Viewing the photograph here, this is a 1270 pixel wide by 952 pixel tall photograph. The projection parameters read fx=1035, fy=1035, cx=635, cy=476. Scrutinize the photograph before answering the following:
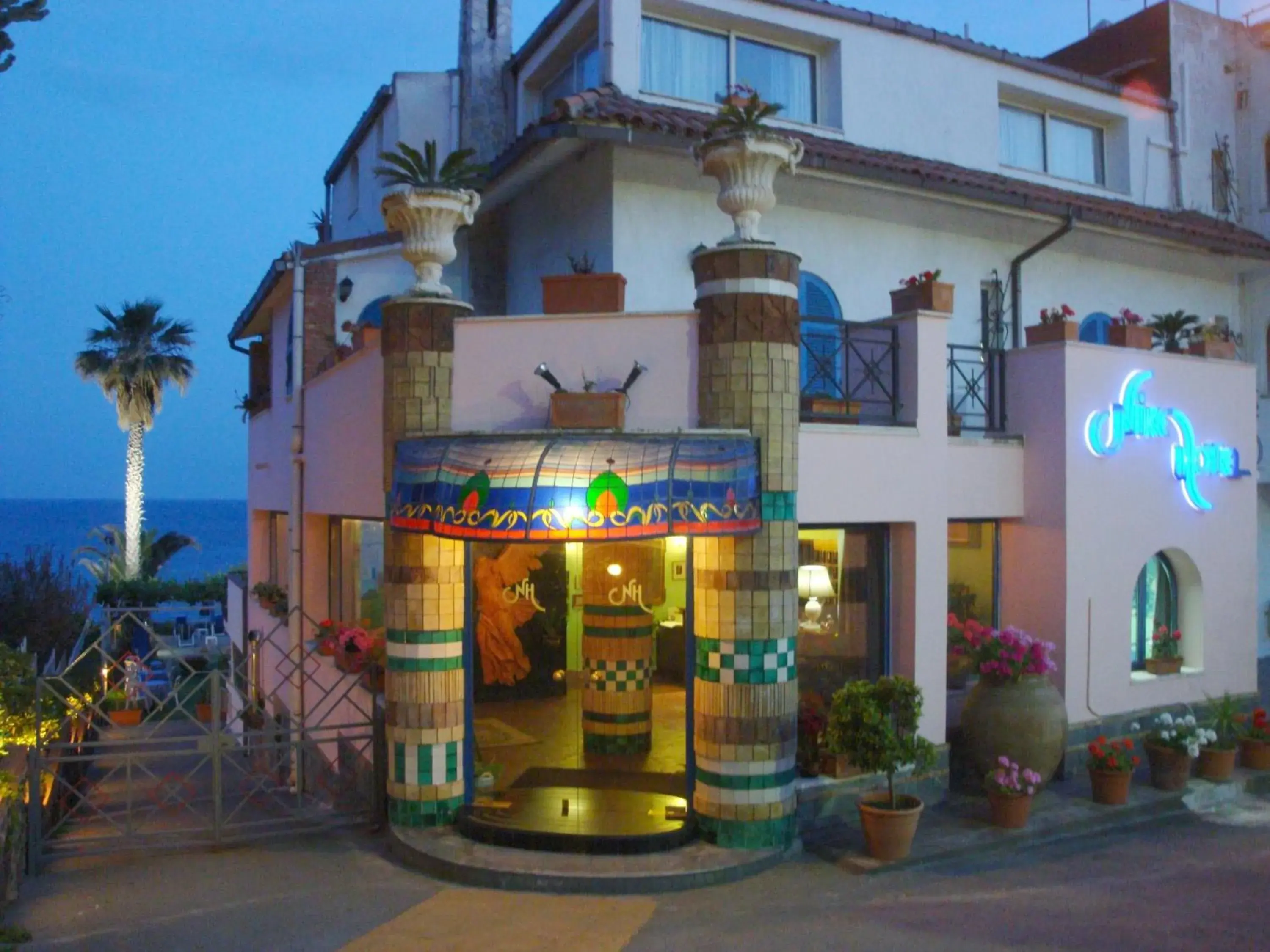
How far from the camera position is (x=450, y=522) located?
320 inches

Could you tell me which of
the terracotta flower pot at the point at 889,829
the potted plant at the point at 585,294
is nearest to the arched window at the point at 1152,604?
the terracotta flower pot at the point at 889,829

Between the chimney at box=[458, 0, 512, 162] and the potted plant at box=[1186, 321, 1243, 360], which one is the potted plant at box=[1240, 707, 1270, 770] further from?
the chimney at box=[458, 0, 512, 162]

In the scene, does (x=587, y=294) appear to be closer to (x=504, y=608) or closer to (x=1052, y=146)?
(x=504, y=608)

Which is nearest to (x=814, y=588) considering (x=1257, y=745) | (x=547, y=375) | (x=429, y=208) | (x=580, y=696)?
(x=547, y=375)

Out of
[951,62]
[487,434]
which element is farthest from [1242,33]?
[487,434]

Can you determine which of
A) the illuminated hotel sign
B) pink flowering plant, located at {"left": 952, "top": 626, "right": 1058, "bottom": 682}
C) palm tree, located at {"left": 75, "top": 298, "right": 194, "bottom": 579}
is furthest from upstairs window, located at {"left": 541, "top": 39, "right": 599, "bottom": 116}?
palm tree, located at {"left": 75, "top": 298, "right": 194, "bottom": 579}

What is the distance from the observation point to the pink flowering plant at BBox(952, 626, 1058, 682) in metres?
10.2

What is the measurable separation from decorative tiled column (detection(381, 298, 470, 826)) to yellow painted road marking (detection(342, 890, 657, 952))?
1.24 meters

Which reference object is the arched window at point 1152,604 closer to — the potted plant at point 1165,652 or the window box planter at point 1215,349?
the potted plant at point 1165,652

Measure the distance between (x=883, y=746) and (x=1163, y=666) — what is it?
5.50 metres

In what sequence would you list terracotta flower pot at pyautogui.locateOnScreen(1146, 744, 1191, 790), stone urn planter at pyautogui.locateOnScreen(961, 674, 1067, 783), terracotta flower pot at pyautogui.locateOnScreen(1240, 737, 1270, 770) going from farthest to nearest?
Answer: 1. terracotta flower pot at pyautogui.locateOnScreen(1240, 737, 1270, 770)
2. terracotta flower pot at pyautogui.locateOnScreen(1146, 744, 1191, 790)
3. stone urn planter at pyautogui.locateOnScreen(961, 674, 1067, 783)

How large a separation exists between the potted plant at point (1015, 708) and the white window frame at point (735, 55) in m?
7.39

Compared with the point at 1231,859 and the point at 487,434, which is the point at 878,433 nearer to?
the point at 487,434

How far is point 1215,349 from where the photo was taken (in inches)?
498
